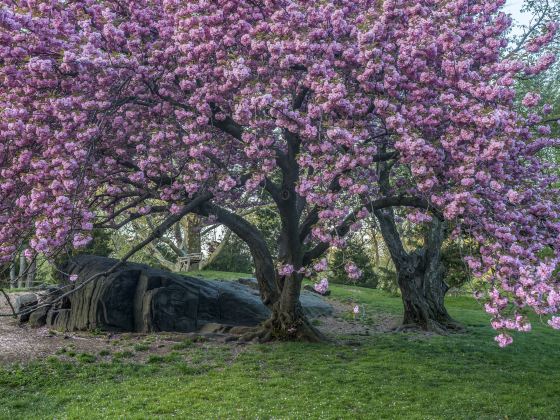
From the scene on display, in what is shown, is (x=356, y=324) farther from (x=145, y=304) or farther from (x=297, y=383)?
(x=297, y=383)

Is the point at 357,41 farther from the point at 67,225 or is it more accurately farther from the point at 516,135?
the point at 67,225

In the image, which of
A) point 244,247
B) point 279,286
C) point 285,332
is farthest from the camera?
point 244,247

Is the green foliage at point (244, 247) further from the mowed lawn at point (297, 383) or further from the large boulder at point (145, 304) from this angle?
the mowed lawn at point (297, 383)

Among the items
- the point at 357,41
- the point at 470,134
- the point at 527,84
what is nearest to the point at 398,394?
the point at 470,134

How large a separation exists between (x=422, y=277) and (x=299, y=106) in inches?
Answer: 432

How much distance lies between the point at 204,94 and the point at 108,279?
9.84 meters

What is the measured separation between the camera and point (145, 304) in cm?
2117

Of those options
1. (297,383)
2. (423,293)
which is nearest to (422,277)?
(423,293)

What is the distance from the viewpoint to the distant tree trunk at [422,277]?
23.3 m

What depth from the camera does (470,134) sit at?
12125 mm

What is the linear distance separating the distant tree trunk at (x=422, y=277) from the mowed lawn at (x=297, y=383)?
13.8ft

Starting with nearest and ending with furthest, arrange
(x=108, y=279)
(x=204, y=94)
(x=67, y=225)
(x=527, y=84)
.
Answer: (x=67, y=225) → (x=204, y=94) → (x=108, y=279) → (x=527, y=84)

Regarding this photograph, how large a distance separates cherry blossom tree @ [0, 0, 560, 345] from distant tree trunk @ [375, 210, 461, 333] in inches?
309

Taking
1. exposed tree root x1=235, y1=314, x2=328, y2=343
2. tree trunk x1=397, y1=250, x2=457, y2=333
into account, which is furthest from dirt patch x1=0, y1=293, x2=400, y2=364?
tree trunk x1=397, y1=250, x2=457, y2=333
